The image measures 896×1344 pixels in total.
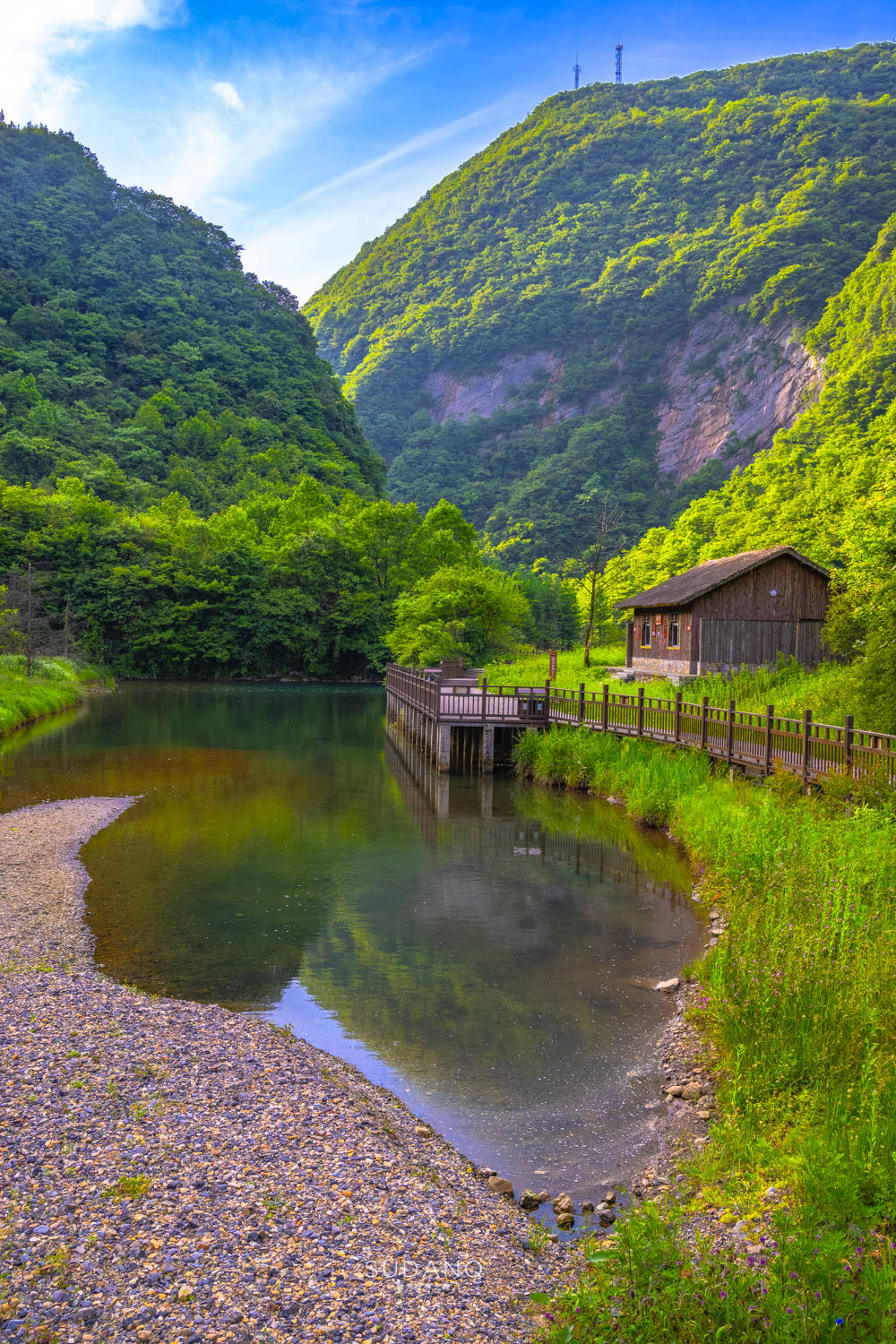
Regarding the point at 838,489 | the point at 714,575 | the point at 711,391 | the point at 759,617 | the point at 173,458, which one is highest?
the point at 711,391

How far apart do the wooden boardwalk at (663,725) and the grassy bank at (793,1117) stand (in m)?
1.36

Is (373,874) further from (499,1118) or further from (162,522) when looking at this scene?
Result: (162,522)

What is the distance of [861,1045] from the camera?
22.9 feet

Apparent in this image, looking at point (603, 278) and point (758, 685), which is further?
point (603, 278)

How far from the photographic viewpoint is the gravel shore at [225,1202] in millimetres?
4586

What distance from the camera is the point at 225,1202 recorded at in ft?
18.1

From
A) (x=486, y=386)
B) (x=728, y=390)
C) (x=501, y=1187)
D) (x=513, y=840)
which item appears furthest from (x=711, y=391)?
(x=501, y=1187)

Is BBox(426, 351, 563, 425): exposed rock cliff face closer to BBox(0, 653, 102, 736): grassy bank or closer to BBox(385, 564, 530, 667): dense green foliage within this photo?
BBox(385, 564, 530, 667): dense green foliage

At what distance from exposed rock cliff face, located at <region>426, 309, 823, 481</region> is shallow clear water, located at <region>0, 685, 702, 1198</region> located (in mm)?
99501

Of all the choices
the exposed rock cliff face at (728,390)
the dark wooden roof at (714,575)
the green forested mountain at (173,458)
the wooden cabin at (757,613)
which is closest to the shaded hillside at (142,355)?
the green forested mountain at (173,458)

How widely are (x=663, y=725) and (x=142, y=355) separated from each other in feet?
312

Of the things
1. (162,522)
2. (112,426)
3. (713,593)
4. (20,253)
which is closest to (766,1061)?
(713,593)
